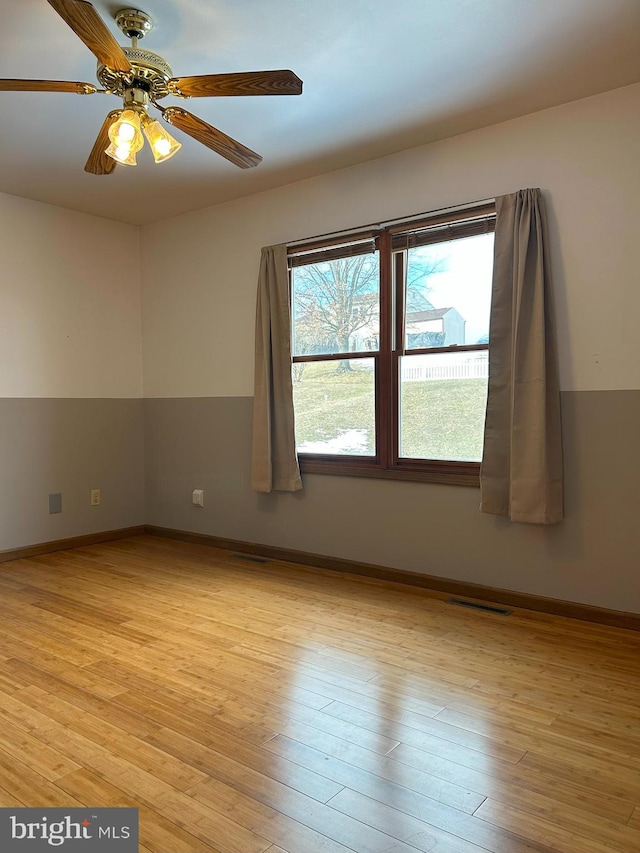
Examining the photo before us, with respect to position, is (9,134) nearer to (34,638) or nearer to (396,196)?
(396,196)

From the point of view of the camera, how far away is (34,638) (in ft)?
10.2

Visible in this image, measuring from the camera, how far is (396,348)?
399cm

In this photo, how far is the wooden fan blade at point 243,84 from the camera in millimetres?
2238

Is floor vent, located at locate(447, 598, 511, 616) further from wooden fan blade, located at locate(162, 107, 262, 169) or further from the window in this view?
wooden fan blade, located at locate(162, 107, 262, 169)

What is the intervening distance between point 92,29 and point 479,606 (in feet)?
10.7

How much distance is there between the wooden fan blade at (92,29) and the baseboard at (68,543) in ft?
12.2

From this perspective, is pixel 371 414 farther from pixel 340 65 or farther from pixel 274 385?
pixel 340 65

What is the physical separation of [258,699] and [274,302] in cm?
285

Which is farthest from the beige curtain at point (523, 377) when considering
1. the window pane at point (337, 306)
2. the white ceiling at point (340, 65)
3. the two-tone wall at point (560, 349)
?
the window pane at point (337, 306)

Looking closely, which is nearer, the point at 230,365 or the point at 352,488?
the point at 352,488

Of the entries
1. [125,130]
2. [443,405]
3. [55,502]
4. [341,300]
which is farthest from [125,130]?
[55,502]

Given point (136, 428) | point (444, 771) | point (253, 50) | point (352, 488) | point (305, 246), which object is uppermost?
point (253, 50)

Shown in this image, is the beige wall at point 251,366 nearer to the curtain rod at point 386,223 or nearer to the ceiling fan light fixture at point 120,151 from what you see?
the curtain rod at point 386,223

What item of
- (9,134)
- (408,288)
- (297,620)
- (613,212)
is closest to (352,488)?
(297,620)
